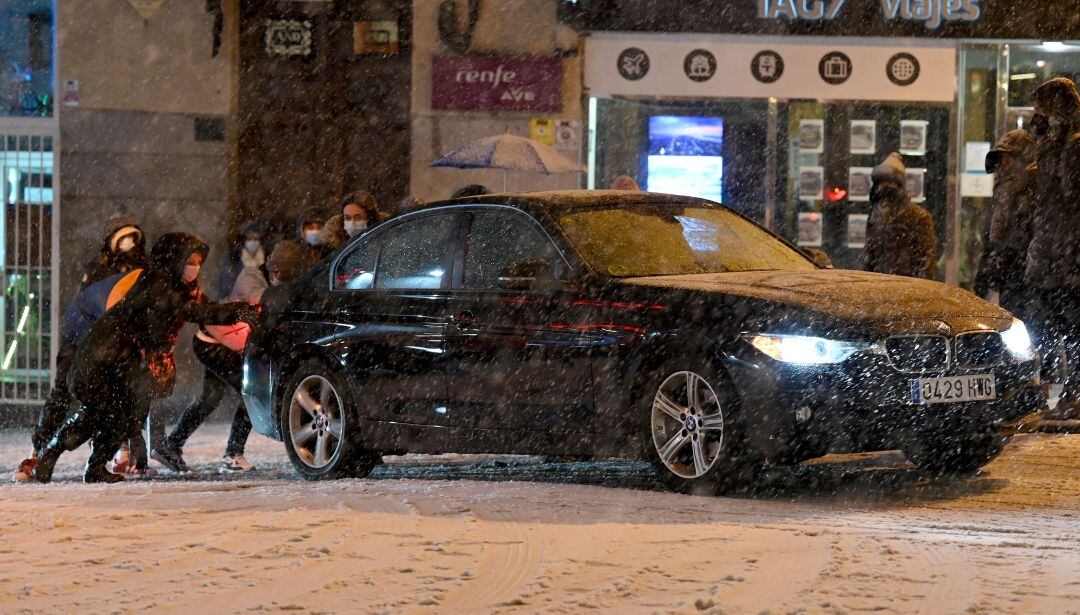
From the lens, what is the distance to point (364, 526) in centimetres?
748

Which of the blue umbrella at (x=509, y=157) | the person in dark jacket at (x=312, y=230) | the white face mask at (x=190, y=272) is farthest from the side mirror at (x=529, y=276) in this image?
the blue umbrella at (x=509, y=157)

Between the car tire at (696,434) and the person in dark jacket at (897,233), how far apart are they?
15.5 ft

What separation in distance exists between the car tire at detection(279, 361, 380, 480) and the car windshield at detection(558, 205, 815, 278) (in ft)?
5.49

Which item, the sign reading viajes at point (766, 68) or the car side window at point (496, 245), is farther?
the sign reading viajes at point (766, 68)

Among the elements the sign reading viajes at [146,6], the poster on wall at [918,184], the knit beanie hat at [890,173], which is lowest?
the knit beanie hat at [890,173]

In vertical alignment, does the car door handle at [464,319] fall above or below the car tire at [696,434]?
above

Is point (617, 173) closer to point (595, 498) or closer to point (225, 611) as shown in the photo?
point (595, 498)

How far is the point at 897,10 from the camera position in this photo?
18.1 meters

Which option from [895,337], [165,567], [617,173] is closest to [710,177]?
[617,173]

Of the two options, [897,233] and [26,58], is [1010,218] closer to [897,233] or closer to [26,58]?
[897,233]

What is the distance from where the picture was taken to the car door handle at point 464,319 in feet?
30.5

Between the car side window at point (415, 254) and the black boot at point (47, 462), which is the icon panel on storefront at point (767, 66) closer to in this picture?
the car side window at point (415, 254)

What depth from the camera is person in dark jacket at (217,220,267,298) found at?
1372 centimetres

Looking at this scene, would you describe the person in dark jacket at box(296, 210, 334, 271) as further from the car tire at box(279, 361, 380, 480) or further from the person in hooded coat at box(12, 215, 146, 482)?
the car tire at box(279, 361, 380, 480)
